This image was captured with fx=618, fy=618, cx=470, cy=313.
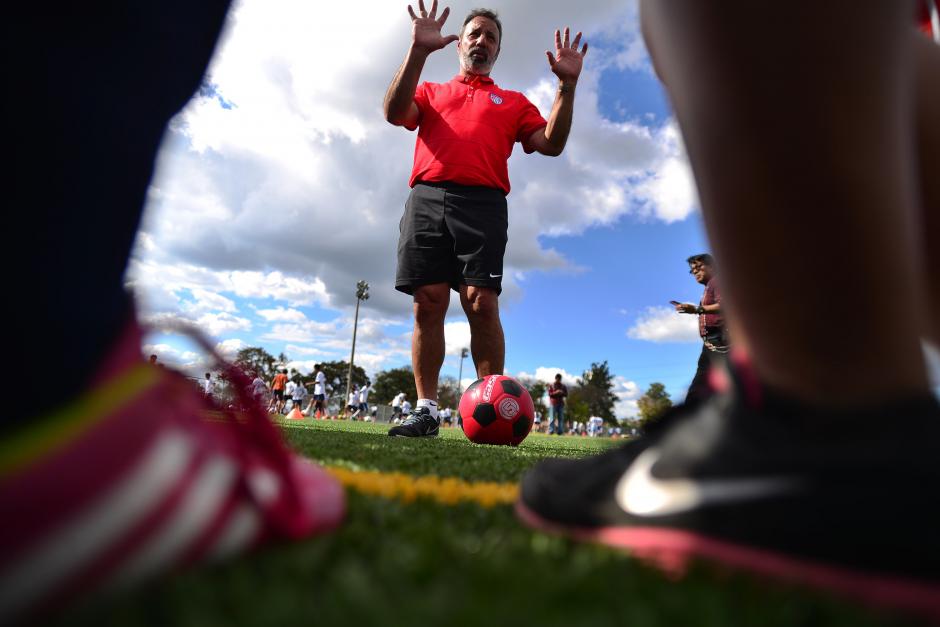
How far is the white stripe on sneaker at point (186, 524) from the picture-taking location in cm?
61

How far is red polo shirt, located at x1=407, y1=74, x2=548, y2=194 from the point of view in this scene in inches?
181

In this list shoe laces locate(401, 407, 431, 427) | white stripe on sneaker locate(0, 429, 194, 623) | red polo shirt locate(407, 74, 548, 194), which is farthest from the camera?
red polo shirt locate(407, 74, 548, 194)

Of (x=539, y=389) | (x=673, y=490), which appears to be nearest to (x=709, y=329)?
(x=673, y=490)

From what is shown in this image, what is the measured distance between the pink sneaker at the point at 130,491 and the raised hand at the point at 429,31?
4.16 metres

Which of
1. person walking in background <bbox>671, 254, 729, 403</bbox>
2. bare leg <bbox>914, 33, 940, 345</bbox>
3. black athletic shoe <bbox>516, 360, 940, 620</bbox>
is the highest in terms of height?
person walking in background <bbox>671, 254, 729, 403</bbox>

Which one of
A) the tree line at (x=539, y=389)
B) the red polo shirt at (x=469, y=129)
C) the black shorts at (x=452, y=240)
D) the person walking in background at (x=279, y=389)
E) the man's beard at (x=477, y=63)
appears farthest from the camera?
the tree line at (x=539, y=389)

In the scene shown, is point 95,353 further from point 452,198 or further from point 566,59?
point 566,59

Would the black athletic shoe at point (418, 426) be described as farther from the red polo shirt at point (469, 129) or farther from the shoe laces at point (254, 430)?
the shoe laces at point (254, 430)

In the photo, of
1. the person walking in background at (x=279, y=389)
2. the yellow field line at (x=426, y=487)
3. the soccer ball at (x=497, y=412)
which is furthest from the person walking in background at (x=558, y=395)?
A: the yellow field line at (x=426, y=487)

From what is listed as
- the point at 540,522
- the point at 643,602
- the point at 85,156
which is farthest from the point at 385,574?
the point at 85,156

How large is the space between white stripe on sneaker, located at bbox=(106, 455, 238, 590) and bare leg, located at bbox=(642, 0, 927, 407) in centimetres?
69

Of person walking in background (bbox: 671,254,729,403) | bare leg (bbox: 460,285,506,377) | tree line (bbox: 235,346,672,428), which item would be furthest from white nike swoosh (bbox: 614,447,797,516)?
tree line (bbox: 235,346,672,428)

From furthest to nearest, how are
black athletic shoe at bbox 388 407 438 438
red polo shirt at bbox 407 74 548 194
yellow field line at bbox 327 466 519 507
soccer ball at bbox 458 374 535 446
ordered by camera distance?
soccer ball at bbox 458 374 535 446 < red polo shirt at bbox 407 74 548 194 < black athletic shoe at bbox 388 407 438 438 < yellow field line at bbox 327 466 519 507

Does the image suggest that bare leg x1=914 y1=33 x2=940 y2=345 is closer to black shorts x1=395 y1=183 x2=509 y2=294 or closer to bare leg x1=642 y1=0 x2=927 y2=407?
bare leg x1=642 y1=0 x2=927 y2=407
